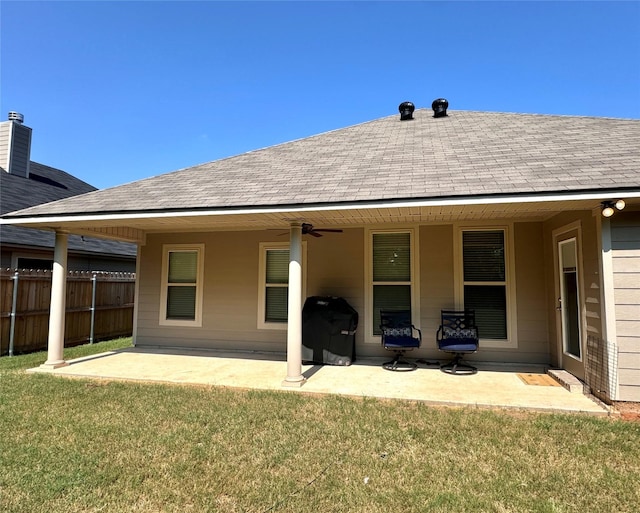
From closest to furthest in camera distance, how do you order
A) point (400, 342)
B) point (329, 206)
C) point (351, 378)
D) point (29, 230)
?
point (329, 206) → point (351, 378) → point (400, 342) → point (29, 230)

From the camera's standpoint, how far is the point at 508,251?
607 cm

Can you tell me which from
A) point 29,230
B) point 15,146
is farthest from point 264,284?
point 15,146

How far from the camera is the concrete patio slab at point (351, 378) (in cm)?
423

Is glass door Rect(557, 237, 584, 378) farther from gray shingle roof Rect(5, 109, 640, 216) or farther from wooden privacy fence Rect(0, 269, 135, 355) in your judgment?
wooden privacy fence Rect(0, 269, 135, 355)

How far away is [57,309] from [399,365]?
5806 millimetres

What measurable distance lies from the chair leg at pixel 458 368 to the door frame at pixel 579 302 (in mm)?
1250

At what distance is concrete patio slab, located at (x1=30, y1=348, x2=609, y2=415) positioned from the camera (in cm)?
423

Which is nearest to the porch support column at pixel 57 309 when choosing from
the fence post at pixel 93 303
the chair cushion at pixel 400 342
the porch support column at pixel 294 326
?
the fence post at pixel 93 303

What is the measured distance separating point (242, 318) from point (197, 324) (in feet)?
3.39

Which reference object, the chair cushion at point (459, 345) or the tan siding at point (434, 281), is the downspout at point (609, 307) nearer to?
the chair cushion at point (459, 345)

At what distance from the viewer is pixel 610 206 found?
391cm

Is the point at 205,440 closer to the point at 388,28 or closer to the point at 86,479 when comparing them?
the point at 86,479

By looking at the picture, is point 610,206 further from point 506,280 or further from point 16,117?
point 16,117

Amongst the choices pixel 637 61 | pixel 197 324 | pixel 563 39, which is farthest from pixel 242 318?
pixel 637 61
